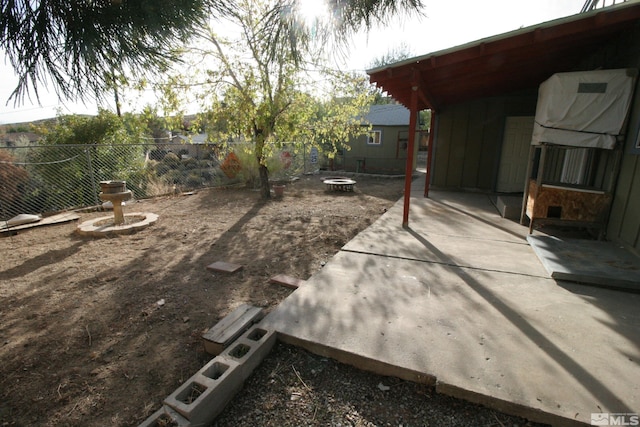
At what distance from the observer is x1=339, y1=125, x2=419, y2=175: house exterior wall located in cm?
1490

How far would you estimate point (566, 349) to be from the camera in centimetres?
193

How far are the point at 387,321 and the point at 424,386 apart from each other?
1.80 feet

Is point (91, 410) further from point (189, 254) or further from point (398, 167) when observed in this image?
point (398, 167)

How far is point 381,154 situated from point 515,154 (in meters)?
8.23

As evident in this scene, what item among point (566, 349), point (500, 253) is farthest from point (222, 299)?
point (500, 253)

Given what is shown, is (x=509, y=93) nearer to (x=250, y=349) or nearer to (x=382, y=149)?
(x=382, y=149)

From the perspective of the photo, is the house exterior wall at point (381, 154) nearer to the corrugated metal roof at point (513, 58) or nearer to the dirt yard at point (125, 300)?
the corrugated metal roof at point (513, 58)

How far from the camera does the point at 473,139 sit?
7.95 meters

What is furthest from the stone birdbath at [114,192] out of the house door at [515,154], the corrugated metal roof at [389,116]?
the corrugated metal roof at [389,116]

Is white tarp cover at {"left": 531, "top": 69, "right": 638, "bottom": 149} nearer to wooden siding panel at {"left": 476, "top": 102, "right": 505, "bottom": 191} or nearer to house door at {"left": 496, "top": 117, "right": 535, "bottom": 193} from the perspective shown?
house door at {"left": 496, "top": 117, "right": 535, "bottom": 193}

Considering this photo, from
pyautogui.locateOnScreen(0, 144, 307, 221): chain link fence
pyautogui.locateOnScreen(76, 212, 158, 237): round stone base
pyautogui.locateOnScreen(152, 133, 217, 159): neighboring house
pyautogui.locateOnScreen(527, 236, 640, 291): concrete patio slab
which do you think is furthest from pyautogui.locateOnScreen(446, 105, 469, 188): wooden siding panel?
pyautogui.locateOnScreen(76, 212, 158, 237): round stone base

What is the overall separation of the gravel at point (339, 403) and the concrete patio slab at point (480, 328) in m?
0.07

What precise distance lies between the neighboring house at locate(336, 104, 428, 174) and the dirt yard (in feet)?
32.2

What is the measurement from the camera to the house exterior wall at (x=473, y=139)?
24.6 feet
